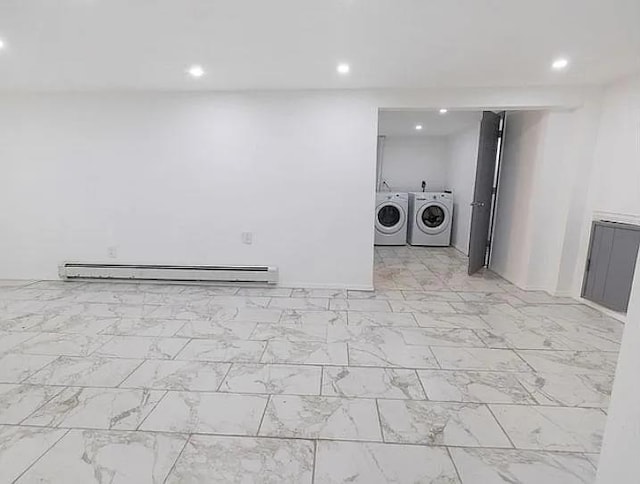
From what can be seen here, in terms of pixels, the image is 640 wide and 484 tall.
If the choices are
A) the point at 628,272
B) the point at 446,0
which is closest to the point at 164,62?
the point at 446,0

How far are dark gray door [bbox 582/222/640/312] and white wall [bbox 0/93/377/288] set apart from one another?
6.97ft

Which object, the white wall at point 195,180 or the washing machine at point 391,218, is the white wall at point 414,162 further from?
the white wall at point 195,180

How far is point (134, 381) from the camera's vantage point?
200cm

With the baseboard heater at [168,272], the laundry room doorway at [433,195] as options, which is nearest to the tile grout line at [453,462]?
the laundry room doorway at [433,195]

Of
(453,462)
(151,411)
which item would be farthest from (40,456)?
(453,462)

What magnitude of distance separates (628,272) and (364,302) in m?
2.28

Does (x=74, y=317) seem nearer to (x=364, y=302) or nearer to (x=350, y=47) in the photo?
(x=364, y=302)

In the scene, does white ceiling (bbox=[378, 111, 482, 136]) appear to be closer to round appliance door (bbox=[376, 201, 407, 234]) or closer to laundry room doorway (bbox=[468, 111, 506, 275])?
laundry room doorway (bbox=[468, 111, 506, 275])

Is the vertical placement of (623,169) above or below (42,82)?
below

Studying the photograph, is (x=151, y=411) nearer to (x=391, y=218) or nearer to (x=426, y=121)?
(x=426, y=121)

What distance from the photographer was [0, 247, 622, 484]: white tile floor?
4.65 ft

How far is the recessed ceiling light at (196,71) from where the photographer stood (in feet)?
9.20

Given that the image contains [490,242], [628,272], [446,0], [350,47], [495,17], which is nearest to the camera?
[446,0]

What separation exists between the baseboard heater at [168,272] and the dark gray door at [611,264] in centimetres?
315
